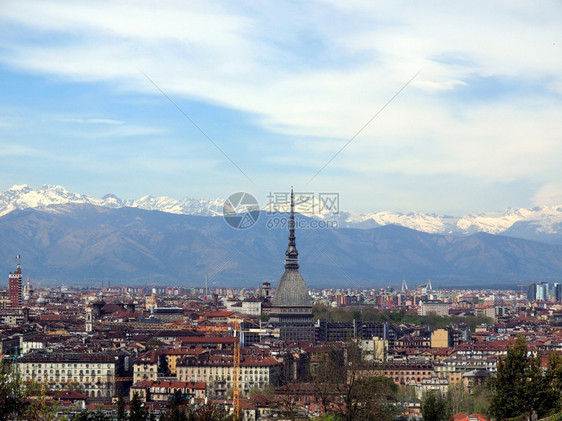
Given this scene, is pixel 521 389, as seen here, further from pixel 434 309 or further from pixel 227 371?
pixel 434 309

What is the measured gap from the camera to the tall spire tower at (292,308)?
10431 cm

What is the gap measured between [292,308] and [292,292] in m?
1.65

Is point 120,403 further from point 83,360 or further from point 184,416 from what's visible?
point 83,360

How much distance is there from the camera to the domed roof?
350 feet

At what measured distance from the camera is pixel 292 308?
107m

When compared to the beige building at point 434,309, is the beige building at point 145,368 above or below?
below

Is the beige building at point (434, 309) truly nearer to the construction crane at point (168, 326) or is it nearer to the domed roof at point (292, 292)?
the construction crane at point (168, 326)

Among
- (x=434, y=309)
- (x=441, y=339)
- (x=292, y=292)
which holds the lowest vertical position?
(x=441, y=339)

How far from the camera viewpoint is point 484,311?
5930 inches

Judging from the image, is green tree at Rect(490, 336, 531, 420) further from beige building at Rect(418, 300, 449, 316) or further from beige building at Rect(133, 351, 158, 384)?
beige building at Rect(418, 300, 449, 316)

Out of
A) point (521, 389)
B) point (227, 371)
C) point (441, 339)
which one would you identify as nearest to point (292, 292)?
point (441, 339)

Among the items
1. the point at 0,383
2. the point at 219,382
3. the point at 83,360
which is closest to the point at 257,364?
the point at 219,382

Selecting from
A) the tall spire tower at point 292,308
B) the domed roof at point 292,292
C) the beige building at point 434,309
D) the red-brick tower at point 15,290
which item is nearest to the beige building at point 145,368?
the tall spire tower at point 292,308

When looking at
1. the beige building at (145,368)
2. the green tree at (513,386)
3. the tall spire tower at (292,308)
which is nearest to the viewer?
the green tree at (513,386)
